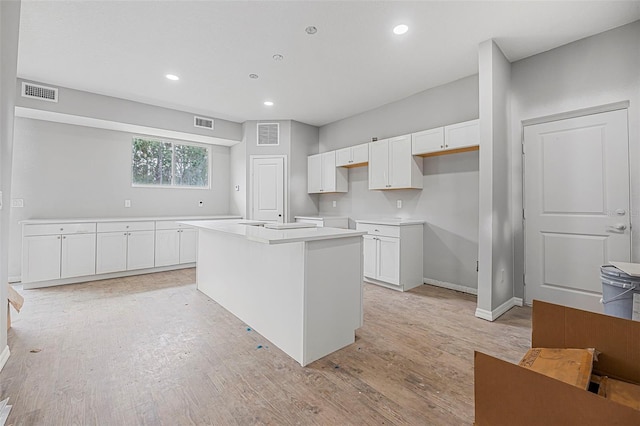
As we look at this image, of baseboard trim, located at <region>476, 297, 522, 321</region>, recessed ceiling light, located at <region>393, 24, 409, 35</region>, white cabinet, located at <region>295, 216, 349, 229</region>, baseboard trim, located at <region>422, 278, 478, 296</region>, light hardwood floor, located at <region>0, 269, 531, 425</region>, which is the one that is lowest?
light hardwood floor, located at <region>0, 269, 531, 425</region>

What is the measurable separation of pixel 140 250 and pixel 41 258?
119cm

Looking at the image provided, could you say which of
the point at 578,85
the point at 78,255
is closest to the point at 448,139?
the point at 578,85

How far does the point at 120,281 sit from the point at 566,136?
20.6ft

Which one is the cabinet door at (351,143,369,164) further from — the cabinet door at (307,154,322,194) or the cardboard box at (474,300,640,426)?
the cardboard box at (474,300,640,426)

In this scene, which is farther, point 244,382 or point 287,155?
point 287,155

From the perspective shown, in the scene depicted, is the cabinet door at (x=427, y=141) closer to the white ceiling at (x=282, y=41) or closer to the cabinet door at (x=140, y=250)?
the white ceiling at (x=282, y=41)

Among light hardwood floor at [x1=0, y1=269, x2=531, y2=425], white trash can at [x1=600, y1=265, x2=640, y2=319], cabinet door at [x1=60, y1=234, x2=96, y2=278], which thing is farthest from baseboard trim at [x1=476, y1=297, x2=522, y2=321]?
cabinet door at [x1=60, y1=234, x2=96, y2=278]

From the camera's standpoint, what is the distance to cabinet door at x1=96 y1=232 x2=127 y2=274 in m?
4.38

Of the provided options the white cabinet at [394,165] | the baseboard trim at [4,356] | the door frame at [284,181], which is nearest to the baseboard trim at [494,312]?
the white cabinet at [394,165]

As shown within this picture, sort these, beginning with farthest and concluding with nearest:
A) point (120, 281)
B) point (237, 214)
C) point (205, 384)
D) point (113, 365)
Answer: point (237, 214), point (120, 281), point (113, 365), point (205, 384)

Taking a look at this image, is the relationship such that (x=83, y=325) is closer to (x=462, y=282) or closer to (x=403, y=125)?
(x=462, y=282)

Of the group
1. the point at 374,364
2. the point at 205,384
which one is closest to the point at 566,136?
the point at 374,364

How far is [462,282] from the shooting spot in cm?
388

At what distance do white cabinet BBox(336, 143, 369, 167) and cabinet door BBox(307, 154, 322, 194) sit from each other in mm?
539
